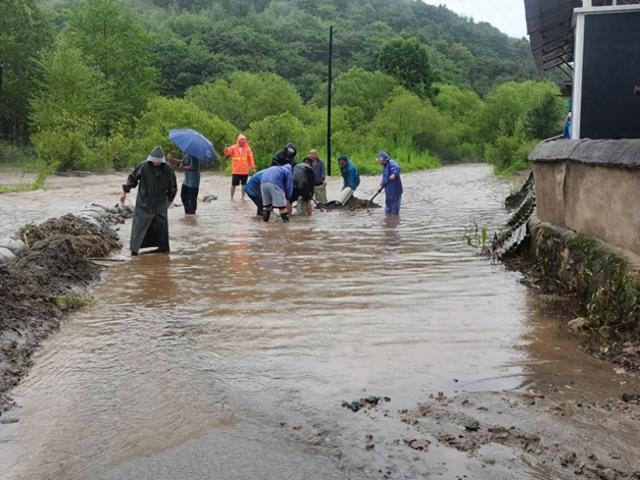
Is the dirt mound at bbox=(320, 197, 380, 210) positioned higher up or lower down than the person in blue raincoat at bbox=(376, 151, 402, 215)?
lower down

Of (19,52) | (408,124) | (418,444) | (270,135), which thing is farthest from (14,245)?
(408,124)

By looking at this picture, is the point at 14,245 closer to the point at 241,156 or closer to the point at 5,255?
the point at 5,255

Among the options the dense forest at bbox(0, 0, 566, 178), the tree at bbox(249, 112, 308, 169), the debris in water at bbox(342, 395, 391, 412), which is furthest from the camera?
the dense forest at bbox(0, 0, 566, 178)

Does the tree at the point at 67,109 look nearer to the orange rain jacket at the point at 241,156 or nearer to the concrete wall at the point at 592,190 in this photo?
the orange rain jacket at the point at 241,156

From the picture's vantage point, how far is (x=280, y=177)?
42.3 feet

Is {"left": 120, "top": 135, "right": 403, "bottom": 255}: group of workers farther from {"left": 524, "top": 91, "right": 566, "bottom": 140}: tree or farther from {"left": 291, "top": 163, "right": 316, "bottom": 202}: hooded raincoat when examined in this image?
{"left": 524, "top": 91, "right": 566, "bottom": 140}: tree

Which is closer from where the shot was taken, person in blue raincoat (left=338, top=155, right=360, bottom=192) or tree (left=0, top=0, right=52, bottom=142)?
person in blue raincoat (left=338, top=155, right=360, bottom=192)

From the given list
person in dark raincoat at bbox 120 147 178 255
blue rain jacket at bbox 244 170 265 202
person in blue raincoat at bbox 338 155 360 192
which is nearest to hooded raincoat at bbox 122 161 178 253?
person in dark raincoat at bbox 120 147 178 255

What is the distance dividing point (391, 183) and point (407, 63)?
4960 centimetres

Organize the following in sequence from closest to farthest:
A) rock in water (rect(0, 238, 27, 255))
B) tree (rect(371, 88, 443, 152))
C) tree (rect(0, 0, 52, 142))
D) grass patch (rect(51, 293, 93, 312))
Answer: grass patch (rect(51, 293, 93, 312))
rock in water (rect(0, 238, 27, 255))
tree (rect(0, 0, 52, 142))
tree (rect(371, 88, 443, 152))

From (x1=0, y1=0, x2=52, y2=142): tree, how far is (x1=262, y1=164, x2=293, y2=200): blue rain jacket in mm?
28242

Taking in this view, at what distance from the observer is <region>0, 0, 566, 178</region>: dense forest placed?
30.8m

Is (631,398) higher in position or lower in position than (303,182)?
lower

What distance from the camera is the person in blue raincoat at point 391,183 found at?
47.9ft
